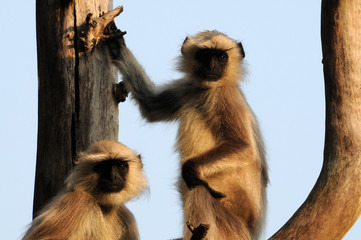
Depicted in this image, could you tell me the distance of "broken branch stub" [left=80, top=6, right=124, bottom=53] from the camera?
7129 mm

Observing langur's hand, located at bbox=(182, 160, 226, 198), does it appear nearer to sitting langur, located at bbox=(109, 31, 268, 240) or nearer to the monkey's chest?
sitting langur, located at bbox=(109, 31, 268, 240)

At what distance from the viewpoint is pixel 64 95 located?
7094 millimetres

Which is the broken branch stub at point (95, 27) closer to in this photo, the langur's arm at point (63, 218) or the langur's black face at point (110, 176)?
the langur's black face at point (110, 176)

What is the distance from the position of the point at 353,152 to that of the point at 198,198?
1.49 meters

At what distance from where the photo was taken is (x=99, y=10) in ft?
24.1

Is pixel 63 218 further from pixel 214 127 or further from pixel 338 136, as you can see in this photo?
pixel 338 136

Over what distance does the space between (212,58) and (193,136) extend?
0.89 metres

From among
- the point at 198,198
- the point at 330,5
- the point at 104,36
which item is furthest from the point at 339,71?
the point at 104,36

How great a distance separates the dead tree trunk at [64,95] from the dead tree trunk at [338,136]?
2.02 metres

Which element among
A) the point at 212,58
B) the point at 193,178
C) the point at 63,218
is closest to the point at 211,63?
the point at 212,58

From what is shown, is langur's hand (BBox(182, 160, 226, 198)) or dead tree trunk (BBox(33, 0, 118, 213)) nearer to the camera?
dead tree trunk (BBox(33, 0, 118, 213))

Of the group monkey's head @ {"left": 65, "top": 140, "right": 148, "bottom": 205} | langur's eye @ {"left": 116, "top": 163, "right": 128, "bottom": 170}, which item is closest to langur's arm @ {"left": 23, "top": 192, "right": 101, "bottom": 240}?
monkey's head @ {"left": 65, "top": 140, "right": 148, "bottom": 205}

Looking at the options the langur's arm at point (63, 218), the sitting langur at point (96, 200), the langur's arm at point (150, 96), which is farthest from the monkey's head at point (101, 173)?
the langur's arm at point (150, 96)

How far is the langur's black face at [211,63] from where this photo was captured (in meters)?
8.09
